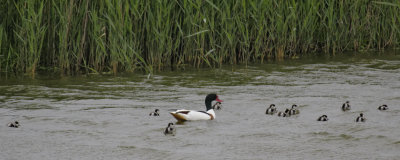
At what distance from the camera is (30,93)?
12.4 m

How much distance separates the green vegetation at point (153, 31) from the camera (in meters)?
13.1

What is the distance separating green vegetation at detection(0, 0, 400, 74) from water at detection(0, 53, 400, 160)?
1.35ft

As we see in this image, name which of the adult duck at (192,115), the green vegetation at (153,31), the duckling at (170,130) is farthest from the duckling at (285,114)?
the green vegetation at (153,31)

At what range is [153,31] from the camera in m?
13.5

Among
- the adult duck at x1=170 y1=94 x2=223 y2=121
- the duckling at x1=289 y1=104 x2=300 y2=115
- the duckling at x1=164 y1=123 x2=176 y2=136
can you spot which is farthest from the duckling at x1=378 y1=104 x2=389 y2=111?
the duckling at x1=164 y1=123 x2=176 y2=136

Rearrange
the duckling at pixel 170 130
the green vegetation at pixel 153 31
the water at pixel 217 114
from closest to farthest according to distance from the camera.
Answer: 1. the water at pixel 217 114
2. the duckling at pixel 170 130
3. the green vegetation at pixel 153 31

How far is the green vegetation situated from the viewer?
13.1m

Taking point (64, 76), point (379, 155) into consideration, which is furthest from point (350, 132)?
point (64, 76)

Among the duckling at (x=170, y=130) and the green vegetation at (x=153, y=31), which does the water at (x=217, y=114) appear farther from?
the green vegetation at (x=153, y=31)

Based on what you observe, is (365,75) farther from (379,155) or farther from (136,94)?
(379,155)

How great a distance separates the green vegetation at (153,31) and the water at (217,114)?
41 cm

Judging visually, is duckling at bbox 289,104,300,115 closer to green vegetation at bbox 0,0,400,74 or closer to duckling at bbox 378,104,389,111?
duckling at bbox 378,104,389,111

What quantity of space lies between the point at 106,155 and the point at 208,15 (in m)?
6.35

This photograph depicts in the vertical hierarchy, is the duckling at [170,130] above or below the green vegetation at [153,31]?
below
